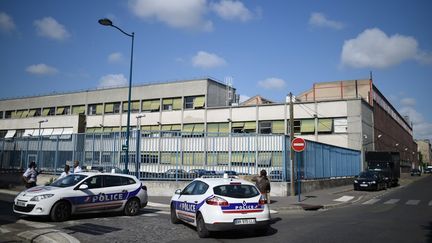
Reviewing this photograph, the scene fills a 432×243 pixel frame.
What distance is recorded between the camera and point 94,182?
12094 mm

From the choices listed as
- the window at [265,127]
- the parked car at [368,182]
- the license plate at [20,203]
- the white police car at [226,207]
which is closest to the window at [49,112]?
the window at [265,127]

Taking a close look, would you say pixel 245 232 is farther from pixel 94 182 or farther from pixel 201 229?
pixel 94 182

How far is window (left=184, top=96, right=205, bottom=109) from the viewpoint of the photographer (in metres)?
53.5

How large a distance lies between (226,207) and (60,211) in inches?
215

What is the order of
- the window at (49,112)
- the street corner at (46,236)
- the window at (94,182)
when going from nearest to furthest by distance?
the street corner at (46,236)
the window at (94,182)
the window at (49,112)

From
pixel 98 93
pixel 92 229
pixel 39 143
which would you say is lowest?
pixel 92 229

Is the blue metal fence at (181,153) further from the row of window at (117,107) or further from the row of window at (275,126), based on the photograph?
the row of window at (117,107)

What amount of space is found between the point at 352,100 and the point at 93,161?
33.8m

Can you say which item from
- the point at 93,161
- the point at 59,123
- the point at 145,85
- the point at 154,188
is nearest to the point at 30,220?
the point at 154,188

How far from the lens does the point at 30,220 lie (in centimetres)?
1110

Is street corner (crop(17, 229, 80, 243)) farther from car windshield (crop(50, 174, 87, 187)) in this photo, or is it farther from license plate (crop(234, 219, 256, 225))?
license plate (crop(234, 219, 256, 225))

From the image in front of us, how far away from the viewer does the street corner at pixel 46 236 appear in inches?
326

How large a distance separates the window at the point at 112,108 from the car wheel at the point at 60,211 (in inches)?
1969

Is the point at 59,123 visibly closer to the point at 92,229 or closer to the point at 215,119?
the point at 215,119
